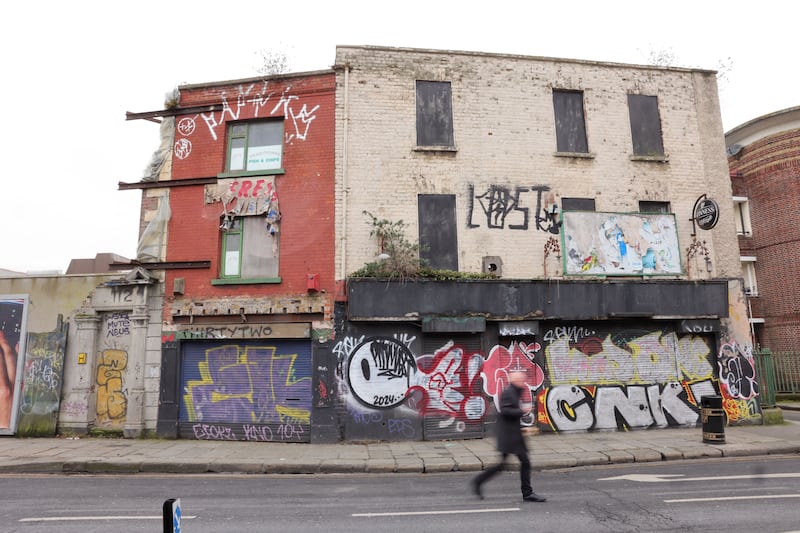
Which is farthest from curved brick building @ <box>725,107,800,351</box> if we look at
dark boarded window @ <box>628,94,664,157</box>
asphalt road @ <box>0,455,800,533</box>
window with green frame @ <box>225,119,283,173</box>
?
window with green frame @ <box>225,119,283,173</box>

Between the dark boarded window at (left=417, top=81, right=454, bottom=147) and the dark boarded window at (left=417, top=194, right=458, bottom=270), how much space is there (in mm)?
1711

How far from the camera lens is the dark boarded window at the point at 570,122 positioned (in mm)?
14758

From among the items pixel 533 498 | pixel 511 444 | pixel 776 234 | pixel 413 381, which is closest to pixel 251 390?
pixel 413 381

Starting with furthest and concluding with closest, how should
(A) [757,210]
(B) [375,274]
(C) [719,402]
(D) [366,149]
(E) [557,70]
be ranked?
(A) [757,210] → (E) [557,70] → (D) [366,149] → (B) [375,274] → (C) [719,402]

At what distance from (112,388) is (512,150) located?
13124 millimetres

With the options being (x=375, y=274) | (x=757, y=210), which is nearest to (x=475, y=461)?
(x=375, y=274)

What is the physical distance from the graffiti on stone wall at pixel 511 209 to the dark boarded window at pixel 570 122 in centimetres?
181

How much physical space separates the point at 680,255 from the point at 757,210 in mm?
13703

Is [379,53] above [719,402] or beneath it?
above

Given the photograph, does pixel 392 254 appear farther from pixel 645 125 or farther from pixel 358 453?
pixel 645 125

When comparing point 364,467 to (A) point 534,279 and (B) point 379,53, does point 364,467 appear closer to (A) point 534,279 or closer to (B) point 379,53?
(A) point 534,279

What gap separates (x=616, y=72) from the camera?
15.2 meters

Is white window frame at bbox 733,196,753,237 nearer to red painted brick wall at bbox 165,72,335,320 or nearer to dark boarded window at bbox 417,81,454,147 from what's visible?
dark boarded window at bbox 417,81,454,147

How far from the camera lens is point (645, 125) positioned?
1507cm
